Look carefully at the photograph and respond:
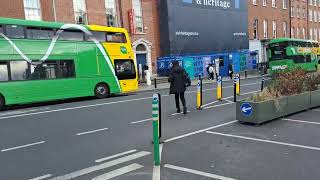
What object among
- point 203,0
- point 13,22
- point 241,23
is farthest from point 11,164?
point 241,23

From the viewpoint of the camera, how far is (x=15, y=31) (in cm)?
1469

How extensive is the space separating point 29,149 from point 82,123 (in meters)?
2.97

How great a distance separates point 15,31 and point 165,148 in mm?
10849

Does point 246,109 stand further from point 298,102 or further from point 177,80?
point 177,80

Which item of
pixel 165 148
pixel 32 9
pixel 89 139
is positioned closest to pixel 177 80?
pixel 89 139

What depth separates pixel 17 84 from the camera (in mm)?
14641

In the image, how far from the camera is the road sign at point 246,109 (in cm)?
880

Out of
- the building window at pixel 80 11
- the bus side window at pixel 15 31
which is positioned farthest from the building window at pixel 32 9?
the bus side window at pixel 15 31

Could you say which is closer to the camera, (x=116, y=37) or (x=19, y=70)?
(x=19, y=70)

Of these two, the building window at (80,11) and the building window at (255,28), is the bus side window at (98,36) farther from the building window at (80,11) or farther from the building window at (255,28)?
the building window at (255,28)

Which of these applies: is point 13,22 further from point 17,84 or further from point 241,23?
point 241,23

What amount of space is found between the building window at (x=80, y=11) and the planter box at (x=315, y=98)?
1963 cm

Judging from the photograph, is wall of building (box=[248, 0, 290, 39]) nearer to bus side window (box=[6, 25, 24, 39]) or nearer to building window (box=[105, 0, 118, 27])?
building window (box=[105, 0, 118, 27])

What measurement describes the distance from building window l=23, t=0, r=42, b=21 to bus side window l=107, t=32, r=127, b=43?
8.19m
